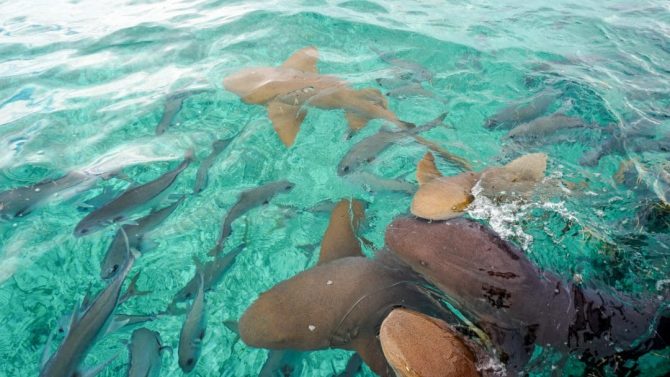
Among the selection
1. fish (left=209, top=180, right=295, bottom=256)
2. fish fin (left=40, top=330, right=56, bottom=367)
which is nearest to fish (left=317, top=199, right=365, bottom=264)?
fish (left=209, top=180, right=295, bottom=256)

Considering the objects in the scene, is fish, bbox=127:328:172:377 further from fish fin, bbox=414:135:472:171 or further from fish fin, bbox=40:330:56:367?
fish fin, bbox=414:135:472:171

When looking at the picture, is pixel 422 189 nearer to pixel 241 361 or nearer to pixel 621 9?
pixel 241 361

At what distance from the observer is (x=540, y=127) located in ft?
14.4

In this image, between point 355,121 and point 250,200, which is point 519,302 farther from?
point 355,121

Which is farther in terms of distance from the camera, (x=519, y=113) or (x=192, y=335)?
(x=519, y=113)

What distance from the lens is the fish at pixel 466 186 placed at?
2.75 metres

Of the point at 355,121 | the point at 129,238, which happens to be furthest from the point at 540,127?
the point at 129,238

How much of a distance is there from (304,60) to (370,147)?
2.52 m

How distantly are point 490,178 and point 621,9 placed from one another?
892 centimetres

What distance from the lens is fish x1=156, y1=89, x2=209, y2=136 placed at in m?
Answer: 4.69

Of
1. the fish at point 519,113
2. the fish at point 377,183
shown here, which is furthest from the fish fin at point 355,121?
the fish at point 519,113

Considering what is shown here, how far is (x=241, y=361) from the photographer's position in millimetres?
2512

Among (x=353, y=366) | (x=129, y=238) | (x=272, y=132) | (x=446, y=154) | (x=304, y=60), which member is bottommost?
(x=353, y=366)

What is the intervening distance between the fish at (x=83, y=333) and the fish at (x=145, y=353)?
175 millimetres
